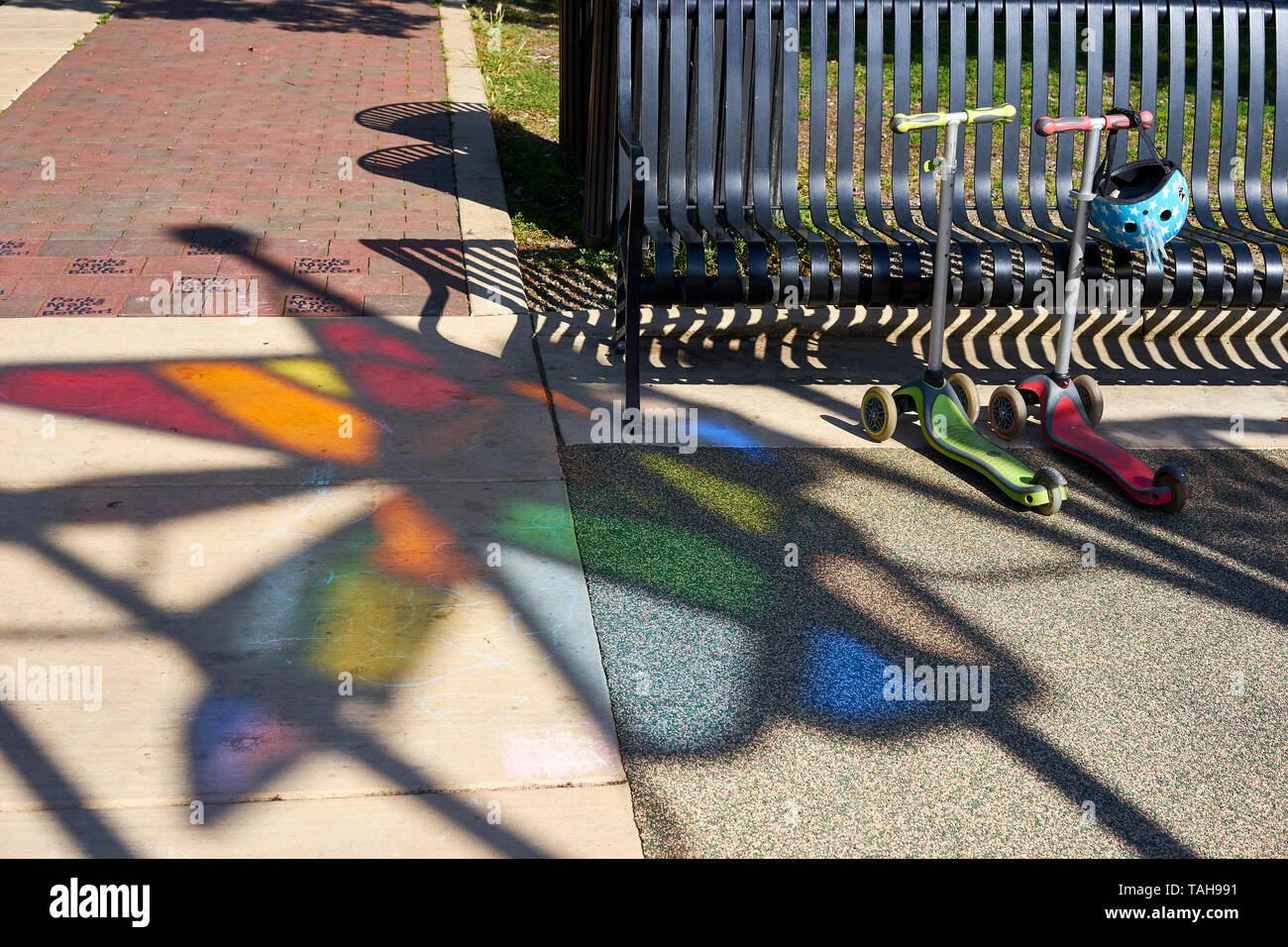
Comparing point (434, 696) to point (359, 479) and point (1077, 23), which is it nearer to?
point (359, 479)

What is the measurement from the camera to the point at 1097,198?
4434 millimetres

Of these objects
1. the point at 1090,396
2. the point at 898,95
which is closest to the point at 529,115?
the point at 898,95

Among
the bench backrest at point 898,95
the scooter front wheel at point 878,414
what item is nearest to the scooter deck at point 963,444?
the scooter front wheel at point 878,414

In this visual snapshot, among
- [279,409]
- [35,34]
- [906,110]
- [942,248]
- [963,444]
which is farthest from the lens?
[35,34]

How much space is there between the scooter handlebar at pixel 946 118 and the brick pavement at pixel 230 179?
7.73 ft

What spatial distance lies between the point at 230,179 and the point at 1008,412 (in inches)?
189

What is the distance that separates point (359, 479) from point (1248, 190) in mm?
3959

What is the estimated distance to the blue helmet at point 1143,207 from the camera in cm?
430

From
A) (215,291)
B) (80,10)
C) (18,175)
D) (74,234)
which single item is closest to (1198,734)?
(215,291)

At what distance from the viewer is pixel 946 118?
4340 mm

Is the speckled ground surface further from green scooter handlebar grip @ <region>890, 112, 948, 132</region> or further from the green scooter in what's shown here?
green scooter handlebar grip @ <region>890, 112, 948, 132</region>

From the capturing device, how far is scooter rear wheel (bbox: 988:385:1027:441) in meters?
4.82

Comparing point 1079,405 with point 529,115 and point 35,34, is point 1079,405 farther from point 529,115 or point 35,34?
point 35,34

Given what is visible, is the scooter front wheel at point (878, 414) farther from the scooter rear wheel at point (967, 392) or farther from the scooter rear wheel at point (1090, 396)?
the scooter rear wheel at point (1090, 396)
